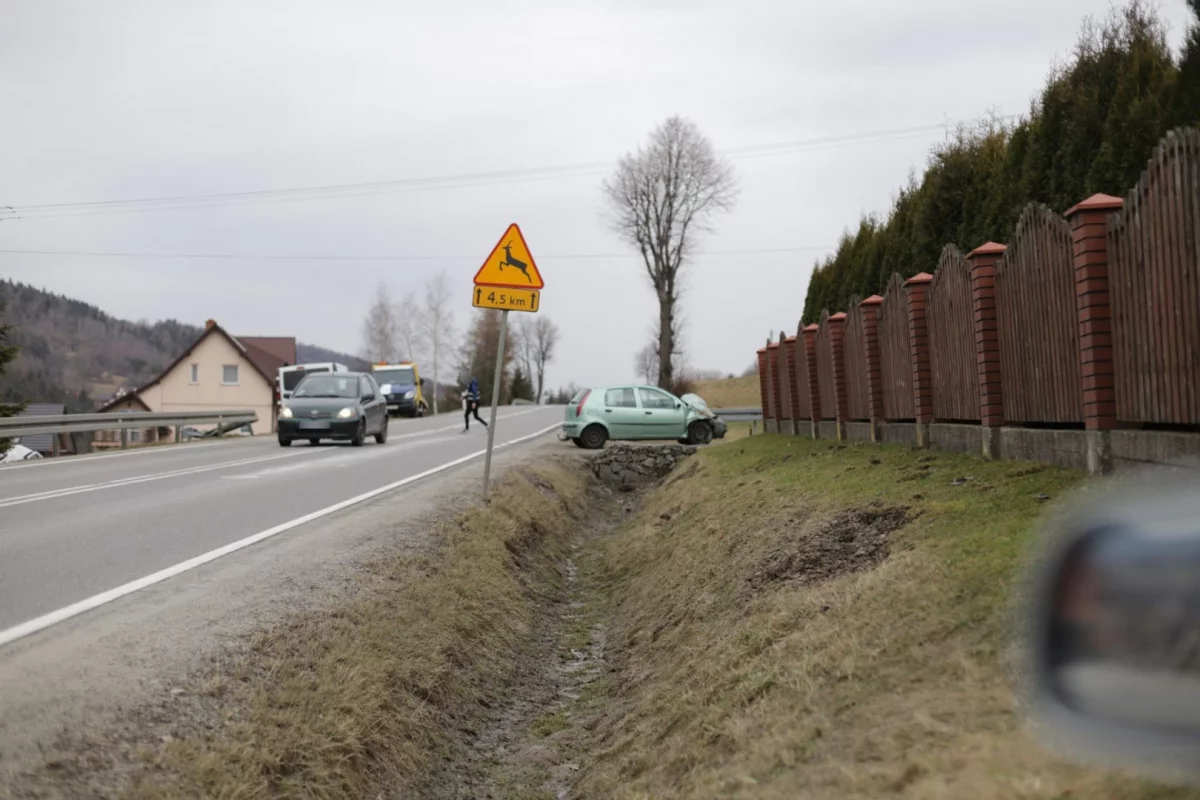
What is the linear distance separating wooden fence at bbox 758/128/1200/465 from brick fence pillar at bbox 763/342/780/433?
8.37 metres

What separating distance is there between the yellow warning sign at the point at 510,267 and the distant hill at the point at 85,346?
84.9 meters

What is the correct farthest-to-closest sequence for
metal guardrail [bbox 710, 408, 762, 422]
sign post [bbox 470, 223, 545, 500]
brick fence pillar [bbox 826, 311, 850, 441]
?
metal guardrail [bbox 710, 408, 762, 422] → brick fence pillar [bbox 826, 311, 850, 441] → sign post [bbox 470, 223, 545, 500]

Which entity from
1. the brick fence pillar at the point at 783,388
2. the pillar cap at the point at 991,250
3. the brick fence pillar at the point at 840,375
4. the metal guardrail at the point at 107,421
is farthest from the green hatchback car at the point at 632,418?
the pillar cap at the point at 991,250

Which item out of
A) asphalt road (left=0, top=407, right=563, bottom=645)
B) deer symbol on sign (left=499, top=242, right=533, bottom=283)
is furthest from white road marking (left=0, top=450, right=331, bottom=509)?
deer symbol on sign (left=499, top=242, right=533, bottom=283)

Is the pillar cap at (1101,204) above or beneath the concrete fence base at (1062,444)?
above

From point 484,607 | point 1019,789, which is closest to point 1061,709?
point 1019,789

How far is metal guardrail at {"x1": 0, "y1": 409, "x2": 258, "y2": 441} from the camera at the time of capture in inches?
790

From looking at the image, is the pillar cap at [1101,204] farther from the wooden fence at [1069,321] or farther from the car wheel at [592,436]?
the car wheel at [592,436]

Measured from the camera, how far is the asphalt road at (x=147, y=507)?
23.1 feet

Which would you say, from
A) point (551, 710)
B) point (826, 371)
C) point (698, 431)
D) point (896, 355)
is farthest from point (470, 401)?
point (551, 710)

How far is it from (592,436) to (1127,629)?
23.2 meters

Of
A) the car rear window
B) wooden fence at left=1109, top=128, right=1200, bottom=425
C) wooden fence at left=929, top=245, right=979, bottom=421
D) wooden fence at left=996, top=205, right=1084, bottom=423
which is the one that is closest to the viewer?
wooden fence at left=1109, top=128, right=1200, bottom=425

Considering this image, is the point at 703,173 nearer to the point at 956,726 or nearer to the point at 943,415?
the point at 943,415

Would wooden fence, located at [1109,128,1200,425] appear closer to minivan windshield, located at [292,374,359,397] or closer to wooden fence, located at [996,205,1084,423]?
wooden fence, located at [996,205,1084,423]
